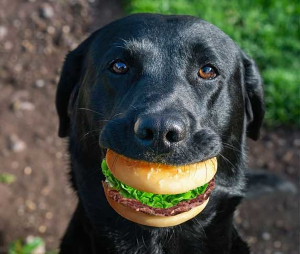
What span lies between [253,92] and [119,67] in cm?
90

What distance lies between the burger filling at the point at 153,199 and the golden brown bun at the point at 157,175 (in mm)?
124

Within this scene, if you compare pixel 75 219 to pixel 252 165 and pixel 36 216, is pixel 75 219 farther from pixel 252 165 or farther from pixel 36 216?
pixel 252 165

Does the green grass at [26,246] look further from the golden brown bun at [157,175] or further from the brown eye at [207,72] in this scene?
the brown eye at [207,72]

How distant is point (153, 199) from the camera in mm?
2525

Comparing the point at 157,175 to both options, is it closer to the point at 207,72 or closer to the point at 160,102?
the point at 160,102

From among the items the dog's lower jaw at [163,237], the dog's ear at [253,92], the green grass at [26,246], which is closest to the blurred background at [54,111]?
the green grass at [26,246]

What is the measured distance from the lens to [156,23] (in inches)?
115

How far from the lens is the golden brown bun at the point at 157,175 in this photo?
7.75 ft

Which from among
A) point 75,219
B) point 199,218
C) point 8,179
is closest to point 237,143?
point 199,218

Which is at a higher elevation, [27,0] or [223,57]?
[223,57]

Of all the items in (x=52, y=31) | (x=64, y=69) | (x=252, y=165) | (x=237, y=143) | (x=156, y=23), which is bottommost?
(x=252, y=165)

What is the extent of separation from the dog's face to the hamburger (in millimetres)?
65

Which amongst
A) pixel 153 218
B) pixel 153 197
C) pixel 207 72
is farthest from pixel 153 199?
pixel 207 72

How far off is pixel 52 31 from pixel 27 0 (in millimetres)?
542
